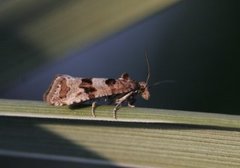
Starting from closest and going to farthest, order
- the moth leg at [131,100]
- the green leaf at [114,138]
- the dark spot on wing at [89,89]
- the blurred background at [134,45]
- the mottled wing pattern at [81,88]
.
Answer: the green leaf at [114,138] < the blurred background at [134,45] < the mottled wing pattern at [81,88] < the dark spot on wing at [89,89] < the moth leg at [131,100]

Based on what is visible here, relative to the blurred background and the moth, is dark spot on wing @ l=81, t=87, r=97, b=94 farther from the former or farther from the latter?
the blurred background

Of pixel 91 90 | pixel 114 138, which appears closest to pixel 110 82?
pixel 91 90

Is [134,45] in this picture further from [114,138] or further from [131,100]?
[114,138]

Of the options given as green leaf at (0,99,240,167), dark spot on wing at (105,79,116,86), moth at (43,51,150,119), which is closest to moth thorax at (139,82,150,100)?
moth at (43,51,150,119)

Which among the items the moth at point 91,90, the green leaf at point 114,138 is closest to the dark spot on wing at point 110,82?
the moth at point 91,90

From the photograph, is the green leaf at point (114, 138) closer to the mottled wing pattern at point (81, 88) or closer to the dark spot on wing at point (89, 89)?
the mottled wing pattern at point (81, 88)

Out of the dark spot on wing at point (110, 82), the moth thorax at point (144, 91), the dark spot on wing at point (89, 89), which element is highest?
the dark spot on wing at point (110, 82)

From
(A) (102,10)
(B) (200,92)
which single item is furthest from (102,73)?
(A) (102,10)
